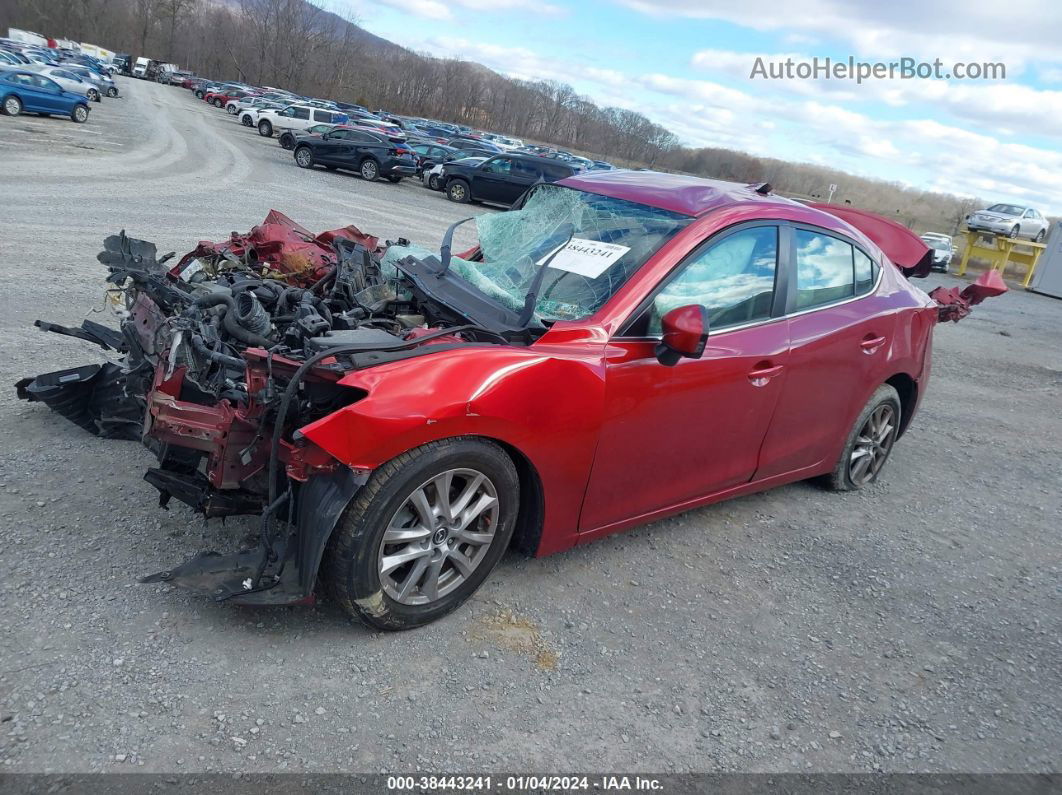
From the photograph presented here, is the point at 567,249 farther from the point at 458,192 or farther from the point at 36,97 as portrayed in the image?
the point at 36,97

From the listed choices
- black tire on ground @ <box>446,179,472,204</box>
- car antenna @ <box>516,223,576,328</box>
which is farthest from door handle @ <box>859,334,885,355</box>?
black tire on ground @ <box>446,179,472,204</box>

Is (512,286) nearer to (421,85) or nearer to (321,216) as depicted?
(321,216)

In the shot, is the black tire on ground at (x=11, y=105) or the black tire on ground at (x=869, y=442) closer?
the black tire on ground at (x=869, y=442)

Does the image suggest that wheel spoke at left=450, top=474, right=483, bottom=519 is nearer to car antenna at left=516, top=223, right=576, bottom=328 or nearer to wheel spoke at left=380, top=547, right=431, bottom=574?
wheel spoke at left=380, top=547, right=431, bottom=574

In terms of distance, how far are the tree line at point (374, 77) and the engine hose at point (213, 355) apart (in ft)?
224

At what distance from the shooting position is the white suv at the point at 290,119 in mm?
34197

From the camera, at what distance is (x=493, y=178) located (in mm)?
22922

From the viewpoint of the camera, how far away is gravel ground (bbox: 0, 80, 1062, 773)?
2506 millimetres

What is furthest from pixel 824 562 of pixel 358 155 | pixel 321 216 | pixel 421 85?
pixel 421 85

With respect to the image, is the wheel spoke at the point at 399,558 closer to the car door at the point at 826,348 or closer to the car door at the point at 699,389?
the car door at the point at 699,389

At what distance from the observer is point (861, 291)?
4.45m

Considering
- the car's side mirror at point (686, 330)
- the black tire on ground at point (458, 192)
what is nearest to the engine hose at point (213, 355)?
the car's side mirror at point (686, 330)

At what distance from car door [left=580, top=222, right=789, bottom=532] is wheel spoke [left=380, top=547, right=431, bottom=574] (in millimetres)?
790

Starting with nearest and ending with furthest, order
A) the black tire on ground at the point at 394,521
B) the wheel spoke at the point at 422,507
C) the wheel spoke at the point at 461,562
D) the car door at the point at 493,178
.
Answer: the black tire on ground at the point at 394,521 → the wheel spoke at the point at 422,507 → the wheel spoke at the point at 461,562 → the car door at the point at 493,178
